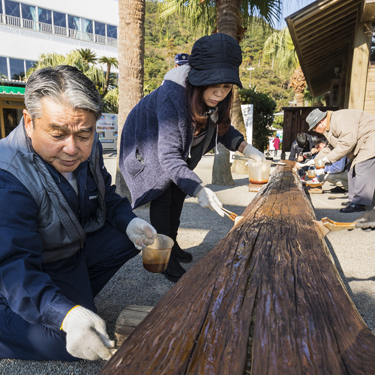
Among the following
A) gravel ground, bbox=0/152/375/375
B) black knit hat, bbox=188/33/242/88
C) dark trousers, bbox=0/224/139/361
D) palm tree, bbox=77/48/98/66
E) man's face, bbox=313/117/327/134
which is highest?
palm tree, bbox=77/48/98/66

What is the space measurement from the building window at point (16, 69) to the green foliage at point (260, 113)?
17.2 metres

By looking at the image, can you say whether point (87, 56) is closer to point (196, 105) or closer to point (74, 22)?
point (74, 22)

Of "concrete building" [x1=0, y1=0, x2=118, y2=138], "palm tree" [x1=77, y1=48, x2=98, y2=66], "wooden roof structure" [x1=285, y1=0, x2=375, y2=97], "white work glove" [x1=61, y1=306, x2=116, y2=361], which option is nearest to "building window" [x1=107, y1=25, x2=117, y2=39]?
"concrete building" [x1=0, y1=0, x2=118, y2=138]

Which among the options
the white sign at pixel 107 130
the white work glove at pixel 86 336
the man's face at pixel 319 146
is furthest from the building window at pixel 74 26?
the white work glove at pixel 86 336

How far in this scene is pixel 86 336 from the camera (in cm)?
106

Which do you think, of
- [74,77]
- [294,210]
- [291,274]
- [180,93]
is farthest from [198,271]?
[294,210]

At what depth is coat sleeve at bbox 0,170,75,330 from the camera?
116cm

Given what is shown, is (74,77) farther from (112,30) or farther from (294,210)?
(112,30)

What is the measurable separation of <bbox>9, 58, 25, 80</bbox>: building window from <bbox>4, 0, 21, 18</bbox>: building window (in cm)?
317

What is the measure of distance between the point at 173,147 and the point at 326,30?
7809 mm

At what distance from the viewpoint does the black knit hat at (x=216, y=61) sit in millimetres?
1973

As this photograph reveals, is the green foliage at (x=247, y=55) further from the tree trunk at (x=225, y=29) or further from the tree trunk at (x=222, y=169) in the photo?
the tree trunk at (x=222, y=169)

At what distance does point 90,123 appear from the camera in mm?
1402

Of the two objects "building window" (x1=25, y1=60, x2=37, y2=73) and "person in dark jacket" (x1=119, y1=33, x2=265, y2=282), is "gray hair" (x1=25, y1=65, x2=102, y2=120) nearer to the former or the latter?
"person in dark jacket" (x1=119, y1=33, x2=265, y2=282)
